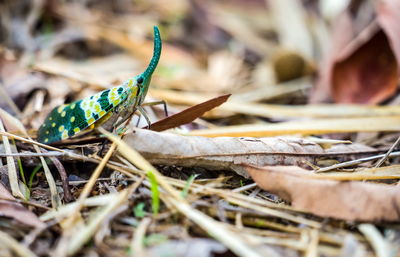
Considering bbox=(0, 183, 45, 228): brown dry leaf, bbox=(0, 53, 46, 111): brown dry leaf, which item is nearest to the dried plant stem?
bbox=(0, 183, 45, 228): brown dry leaf

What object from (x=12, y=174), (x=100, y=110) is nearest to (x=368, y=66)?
(x=100, y=110)

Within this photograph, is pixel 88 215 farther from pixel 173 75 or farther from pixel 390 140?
pixel 173 75

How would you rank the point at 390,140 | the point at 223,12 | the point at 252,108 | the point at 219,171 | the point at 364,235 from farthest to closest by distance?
1. the point at 223,12
2. the point at 252,108
3. the point at 390,140
4. the point at 219,171
5. the point at 364,235

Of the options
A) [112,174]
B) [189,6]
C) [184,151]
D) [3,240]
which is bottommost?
[3,240]

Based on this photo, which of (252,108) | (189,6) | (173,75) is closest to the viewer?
(252,108)

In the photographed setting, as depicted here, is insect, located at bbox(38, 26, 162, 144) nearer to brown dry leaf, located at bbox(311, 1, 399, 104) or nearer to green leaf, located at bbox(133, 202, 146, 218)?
green leaf, located at bbox(133, 202, 146, 218)

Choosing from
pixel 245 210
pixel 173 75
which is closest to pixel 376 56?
pixel 173 75

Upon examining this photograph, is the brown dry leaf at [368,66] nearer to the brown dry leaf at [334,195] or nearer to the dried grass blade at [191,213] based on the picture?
the brown dry leaf at [334,195]
